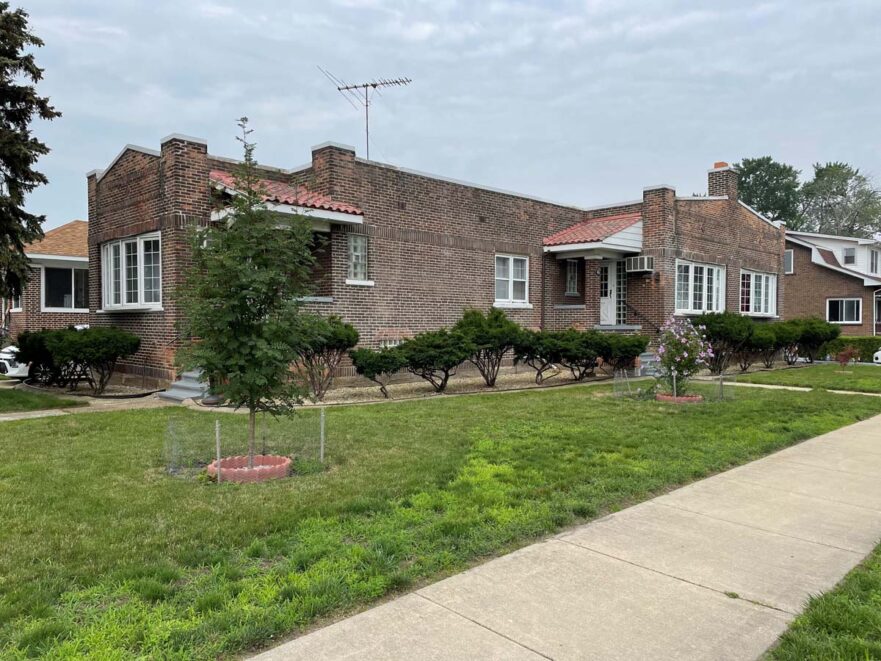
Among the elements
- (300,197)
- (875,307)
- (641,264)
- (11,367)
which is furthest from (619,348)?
(875,307)

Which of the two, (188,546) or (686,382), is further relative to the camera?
(686,382)

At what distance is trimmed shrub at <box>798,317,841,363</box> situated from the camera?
21422 mm

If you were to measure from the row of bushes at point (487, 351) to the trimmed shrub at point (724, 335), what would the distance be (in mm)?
2618

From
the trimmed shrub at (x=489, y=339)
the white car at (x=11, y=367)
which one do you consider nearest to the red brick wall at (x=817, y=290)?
the trimmed shrub at (x=489, y=339)

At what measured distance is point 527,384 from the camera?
14977 millimetres

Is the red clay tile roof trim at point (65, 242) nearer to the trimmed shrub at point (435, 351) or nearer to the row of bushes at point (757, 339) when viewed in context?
the trimmed shrub at point (435, 351)

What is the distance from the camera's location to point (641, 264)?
742 inches

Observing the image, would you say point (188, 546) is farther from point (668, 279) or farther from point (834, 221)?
point (834, 221)

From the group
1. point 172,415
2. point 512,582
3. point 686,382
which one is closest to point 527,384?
point 686,382

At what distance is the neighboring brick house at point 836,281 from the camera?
32781 mm

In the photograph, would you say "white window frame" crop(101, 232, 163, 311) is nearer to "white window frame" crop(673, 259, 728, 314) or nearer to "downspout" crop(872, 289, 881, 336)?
"white window frame" crop(673, 259, 728, 314)

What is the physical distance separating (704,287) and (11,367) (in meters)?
21.0

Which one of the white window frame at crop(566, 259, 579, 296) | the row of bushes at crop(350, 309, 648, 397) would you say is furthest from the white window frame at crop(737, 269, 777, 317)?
the row of bushes at crop(350, 309, 648, 397)

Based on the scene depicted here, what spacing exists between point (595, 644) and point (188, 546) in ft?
8.93
